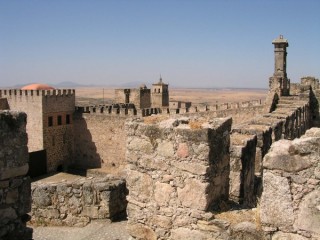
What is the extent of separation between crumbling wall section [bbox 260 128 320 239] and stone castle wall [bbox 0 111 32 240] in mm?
2563

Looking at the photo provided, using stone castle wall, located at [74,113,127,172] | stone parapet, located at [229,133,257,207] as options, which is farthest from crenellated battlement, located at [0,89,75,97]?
stone parapet, located at [229,133,257,207]

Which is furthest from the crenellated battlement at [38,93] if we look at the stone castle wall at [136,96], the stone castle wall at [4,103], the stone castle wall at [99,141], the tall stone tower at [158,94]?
the tall stone tower at [158,94]

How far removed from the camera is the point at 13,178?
14.4ft

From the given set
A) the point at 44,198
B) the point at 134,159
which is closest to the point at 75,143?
the point at 44,198

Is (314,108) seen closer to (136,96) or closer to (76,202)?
(76,202)

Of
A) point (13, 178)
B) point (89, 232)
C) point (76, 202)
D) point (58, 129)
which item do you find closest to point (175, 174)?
point (13, 178)

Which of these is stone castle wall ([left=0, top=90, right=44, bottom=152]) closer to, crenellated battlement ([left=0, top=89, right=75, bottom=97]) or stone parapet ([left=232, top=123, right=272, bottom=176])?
crenellated battlement ([left=0, top=89, right=75, bottom=97])

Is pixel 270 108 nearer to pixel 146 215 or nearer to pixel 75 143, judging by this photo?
pixel 146 215

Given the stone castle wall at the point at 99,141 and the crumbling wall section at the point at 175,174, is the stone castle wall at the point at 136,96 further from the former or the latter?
the crumbling wall section at the point at 175,174

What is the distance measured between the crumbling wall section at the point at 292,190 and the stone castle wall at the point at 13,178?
2563 mm

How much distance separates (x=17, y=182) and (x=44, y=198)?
120 inches

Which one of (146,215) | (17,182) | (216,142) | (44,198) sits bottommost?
(44,198)

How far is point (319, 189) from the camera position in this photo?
11.0 ft

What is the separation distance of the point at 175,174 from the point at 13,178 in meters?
1.74
